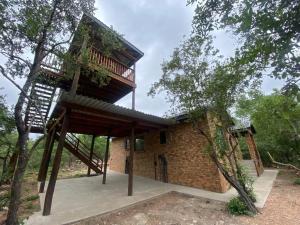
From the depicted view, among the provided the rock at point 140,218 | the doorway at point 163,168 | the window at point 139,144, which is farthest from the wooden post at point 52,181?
the window at point 139,144

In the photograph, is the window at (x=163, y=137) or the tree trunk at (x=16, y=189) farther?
the window at (x=163, y=137)

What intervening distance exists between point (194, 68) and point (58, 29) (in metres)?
4.69

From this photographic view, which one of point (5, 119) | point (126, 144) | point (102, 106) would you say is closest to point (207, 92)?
point (102, 106)

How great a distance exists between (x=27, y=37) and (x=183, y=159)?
330 inches

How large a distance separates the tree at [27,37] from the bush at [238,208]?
6.00 m

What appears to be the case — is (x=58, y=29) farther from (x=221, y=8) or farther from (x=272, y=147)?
(x=272, y=147)

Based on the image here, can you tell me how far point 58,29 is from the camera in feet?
18.1

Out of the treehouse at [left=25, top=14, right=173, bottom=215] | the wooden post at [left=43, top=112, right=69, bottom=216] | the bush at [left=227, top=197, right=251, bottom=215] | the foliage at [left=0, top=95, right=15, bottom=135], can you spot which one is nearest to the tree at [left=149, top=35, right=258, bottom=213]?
the bush at [left=227, top=197, right=251, bottom=215]

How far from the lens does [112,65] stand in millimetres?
9086

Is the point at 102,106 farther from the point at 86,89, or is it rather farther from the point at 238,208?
the point at 238,208

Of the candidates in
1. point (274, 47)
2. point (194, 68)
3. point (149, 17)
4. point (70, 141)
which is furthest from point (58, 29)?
point (70, 141)

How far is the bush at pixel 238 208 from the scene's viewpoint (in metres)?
5.68

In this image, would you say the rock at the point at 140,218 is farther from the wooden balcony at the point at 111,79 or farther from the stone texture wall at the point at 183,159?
the wooden balcony at the point at 111,79

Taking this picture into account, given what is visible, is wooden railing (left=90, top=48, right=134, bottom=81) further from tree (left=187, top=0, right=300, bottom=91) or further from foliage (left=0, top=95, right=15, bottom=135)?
tree (left=187, top=0, right=300, bottom=91)
